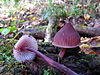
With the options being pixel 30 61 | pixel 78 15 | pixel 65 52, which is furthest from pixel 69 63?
pixel 78 15

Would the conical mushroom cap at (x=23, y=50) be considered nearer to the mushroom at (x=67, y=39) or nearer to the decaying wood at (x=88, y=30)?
the mushroom at (x=67, y=39)

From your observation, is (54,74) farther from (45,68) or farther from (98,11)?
(98,11)

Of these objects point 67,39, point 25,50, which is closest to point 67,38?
A: point 67,39

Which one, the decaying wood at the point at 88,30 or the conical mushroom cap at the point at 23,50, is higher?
the conical mushroom cap at the point at 23,50

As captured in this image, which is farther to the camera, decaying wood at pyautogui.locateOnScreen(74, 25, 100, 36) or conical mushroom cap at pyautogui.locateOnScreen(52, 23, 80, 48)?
decaying wood at pyautogui.locateOnScreen(74, 25, 100, 36)

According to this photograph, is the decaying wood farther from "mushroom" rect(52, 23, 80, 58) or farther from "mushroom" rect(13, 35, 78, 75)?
"mushroom" rect(13, 35, 78, 75)

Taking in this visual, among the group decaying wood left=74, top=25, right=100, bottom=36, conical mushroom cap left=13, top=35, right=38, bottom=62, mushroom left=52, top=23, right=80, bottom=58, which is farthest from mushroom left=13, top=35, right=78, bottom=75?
decaying wood left=74, top=25, right=100, bottom=36

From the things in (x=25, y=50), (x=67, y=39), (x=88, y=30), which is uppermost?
(x=67, y=39)

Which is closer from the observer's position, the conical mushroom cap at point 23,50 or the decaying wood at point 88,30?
the conical mushroom cap at point 23,50

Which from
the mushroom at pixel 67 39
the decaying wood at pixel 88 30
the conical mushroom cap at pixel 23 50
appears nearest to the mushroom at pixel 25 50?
the conical mushroom cap at pixel 23 50

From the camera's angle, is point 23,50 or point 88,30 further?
point 88,30

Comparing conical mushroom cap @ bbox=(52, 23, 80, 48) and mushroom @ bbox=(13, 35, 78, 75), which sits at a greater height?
conical mushroom cap @ bbox=(52, 23, 80, 48)

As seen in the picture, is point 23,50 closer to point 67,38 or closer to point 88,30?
point 67,38
